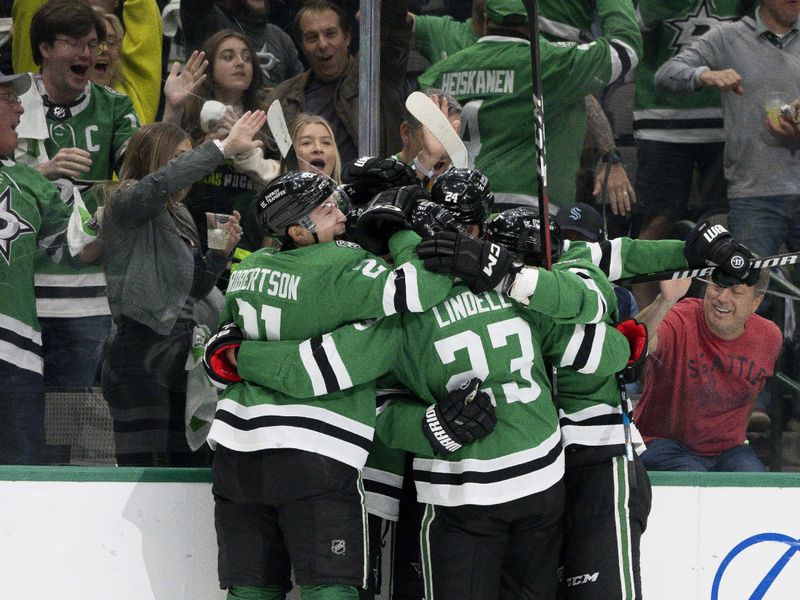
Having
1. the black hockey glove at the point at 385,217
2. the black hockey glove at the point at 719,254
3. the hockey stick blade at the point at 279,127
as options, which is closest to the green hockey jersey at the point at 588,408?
the black hockey glove at the point at 719,254

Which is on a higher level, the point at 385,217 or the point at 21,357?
the point at 385,217

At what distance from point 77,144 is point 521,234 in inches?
49.4

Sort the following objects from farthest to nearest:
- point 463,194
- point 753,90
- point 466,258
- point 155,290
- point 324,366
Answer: point 753,90 < point 155,290 < point 463,194 < point 324,366 < point 466,258

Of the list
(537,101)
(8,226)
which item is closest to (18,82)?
(8,226)

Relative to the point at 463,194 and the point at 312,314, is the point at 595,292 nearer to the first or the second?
the point at 463,194

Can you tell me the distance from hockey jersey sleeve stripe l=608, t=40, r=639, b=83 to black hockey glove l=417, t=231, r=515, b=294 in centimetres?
99

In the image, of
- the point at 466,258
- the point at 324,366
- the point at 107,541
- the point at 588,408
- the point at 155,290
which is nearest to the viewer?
the point at 466,258

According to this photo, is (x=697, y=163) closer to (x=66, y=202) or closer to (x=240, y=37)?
(x=240, y=37)

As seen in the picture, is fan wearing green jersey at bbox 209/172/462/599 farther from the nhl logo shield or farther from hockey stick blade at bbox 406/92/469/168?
hockey stick blade at bbox 406/92/469/168

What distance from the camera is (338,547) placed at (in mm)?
2656

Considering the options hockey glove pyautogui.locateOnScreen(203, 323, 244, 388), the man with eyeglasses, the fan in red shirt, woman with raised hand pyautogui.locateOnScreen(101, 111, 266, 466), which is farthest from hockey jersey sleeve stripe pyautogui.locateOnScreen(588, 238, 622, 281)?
the man with eyeglasses

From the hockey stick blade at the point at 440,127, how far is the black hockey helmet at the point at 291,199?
0.55 m

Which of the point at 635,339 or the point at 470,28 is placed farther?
the point at 470,28

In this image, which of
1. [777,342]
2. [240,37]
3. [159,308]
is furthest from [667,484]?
[240,37]
